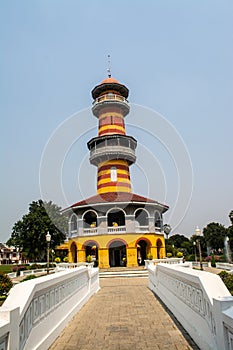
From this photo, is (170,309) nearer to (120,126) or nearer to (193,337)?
(193,337)

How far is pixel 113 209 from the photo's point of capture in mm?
29578

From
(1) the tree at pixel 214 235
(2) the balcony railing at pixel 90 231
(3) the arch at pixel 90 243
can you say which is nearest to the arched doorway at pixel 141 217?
(2) the balcony railing at pixel 90 231

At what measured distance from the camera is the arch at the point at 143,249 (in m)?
30.3

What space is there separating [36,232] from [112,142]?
17.8 m

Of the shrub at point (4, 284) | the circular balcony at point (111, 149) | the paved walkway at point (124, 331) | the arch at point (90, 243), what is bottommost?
the paved walkway at point (124, 331)

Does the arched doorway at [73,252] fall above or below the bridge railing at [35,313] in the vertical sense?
above

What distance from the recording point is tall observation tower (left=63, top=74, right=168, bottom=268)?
29172 millimetres

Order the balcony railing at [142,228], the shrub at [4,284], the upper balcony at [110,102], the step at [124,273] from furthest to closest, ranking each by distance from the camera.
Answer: the upper balcony at [110,102]
the balcony railing at [142,228]
the step at [124,273]
the shrub at [4,284]

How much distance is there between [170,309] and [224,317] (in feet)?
17.7

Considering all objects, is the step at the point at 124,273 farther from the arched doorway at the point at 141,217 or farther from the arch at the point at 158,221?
the arch at the point at 158,221

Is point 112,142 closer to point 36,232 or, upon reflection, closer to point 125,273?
point 125,273

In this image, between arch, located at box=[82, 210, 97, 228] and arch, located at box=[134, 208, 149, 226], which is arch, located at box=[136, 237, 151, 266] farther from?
arch, located at box=[82, 210, 97, 228]

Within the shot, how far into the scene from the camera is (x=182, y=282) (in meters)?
6.58

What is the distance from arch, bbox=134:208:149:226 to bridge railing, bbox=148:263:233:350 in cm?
2396
